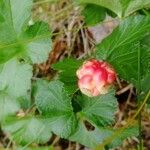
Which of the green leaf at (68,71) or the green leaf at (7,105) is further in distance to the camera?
the green leaf at (7,105)

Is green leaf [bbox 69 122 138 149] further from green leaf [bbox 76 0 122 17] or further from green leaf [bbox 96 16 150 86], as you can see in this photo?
green leaf [bbox 76 0 122 17]

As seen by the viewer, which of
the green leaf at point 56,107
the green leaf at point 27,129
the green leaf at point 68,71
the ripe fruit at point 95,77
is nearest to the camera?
the ripe fruit at point 95,77

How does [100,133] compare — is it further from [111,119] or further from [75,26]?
[75,26]

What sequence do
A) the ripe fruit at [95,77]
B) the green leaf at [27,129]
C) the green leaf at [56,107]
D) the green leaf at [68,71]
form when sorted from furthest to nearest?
1. the green leaf at [27,129]
2. the green leaf at [56,107]
3. the green leaf at [68,71]
4. the ripe fruit at [95,77]

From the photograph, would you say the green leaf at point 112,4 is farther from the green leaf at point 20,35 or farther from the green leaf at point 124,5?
the green leaf at point 20,35

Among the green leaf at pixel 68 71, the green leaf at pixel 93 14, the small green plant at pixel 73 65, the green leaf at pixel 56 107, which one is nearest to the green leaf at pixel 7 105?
the small green plant at pixel 73 65

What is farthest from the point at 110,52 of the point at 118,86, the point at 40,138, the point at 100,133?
the point at 118,86
